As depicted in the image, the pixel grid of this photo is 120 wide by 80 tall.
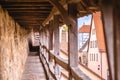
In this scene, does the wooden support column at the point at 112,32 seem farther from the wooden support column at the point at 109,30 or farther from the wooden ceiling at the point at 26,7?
the wooden ceiling at the point at 26,7

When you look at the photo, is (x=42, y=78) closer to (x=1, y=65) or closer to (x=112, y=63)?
(x=1, y=65)

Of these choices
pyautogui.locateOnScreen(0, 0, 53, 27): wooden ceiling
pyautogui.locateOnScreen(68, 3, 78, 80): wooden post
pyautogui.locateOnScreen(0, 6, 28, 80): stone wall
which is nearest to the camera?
pyautogui.locateOnScreen(68, 3, 78, 80): wooden post

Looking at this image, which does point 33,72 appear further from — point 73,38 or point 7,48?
point 73,38

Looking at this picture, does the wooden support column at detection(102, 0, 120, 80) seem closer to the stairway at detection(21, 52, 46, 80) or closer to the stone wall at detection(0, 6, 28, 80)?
the stone wall at detection(0, 6, 28, 80)

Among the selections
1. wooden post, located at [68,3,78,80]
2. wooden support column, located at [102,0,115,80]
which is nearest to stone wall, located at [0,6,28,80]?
wooden post, located at [68,3,78,80]

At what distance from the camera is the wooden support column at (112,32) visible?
1015 millimetres

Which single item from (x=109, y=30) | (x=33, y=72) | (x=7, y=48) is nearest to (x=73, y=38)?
(x=7, y=48)

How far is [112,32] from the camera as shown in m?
1.05

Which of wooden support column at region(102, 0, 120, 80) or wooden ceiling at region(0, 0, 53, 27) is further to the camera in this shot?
wooden ceiling at region(0, 0, 53, 27)

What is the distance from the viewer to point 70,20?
121 inches

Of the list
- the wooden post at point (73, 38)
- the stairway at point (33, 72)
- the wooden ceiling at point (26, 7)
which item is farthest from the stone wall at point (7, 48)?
the stairway at point (33, 72)

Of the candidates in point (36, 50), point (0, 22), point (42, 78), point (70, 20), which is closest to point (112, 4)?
point (70, 20)

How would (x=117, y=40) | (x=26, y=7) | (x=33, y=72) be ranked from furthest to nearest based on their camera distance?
1. (x=33, y=72)
2. (x=26, y=7)
3. (x=117, y=40)

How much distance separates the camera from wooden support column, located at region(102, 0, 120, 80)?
3.33 ft
